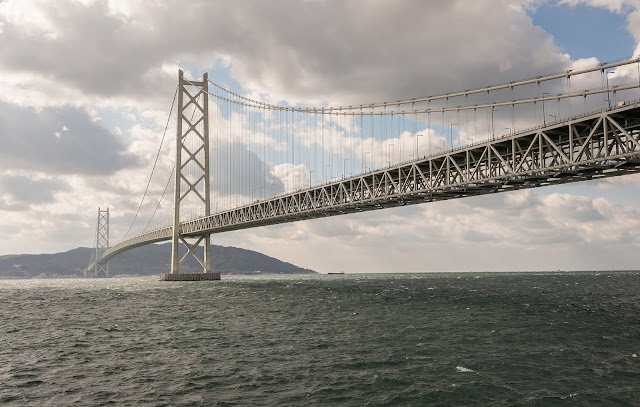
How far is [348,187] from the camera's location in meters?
65.8

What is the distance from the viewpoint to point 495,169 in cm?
4456

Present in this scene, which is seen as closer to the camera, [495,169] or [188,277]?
[495,169]

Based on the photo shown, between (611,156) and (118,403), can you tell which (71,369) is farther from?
(611,156)

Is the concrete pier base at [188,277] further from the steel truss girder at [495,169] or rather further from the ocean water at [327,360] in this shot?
the ocean water at [327,360]

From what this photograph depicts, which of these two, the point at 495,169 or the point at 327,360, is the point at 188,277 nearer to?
the point at 495,169

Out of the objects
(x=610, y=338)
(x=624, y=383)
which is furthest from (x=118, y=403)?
(x=610, y=338)

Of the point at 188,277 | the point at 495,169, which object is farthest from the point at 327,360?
the point at 188,277

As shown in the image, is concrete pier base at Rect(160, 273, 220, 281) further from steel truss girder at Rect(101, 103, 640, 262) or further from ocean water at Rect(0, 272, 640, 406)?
ocean water at Rect(0, 272, 640, 406)

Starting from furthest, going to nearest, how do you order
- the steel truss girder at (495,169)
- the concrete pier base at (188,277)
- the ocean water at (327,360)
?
the concrete pier base at (188,277) → the steel truss girder at (495,169) → the ocean water at (327,360)

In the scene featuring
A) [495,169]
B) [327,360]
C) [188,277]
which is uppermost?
[495,169]

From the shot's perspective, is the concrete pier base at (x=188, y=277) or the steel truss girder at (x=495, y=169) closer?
the steel truss girder at (x=495, y=169)

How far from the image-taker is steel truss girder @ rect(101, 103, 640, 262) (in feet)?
110

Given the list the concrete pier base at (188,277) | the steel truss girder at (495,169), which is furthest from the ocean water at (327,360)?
the concrete pier base at (188,277)

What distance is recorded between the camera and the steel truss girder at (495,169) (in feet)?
110
